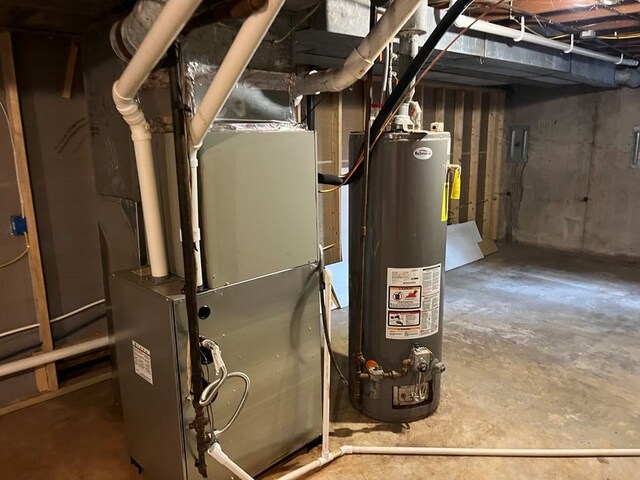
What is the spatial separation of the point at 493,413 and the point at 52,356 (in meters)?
2.20

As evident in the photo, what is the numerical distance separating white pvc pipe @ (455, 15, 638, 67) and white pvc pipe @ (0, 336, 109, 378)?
7.81 feet

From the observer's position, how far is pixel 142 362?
1726 mm

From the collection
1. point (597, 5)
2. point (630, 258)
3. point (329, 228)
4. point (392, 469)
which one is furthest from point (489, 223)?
point (392, 469)

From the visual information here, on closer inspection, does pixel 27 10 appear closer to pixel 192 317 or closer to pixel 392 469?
pixel 192 317

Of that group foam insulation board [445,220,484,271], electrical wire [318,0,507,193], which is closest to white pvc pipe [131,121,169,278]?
electrical wire [318,0,507,193]

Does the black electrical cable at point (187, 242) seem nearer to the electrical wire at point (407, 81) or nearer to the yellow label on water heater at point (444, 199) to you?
the electrical wire at point (407, 81)

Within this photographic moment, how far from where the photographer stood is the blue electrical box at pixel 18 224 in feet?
7.62

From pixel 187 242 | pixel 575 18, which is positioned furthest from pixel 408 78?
pixel 575 18

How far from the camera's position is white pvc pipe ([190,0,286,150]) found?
119cm

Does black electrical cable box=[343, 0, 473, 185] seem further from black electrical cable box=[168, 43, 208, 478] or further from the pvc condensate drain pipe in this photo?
black electrical cable box=[168, 43, 208, 478]

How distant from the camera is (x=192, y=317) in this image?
1477mm

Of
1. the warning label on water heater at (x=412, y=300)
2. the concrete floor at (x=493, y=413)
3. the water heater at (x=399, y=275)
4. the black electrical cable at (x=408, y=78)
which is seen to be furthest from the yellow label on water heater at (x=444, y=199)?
the concrete floor at (x=493, y=413)

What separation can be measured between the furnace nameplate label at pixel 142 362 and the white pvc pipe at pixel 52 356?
0.90 meters

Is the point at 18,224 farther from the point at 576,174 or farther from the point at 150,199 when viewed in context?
the point at 576,174
